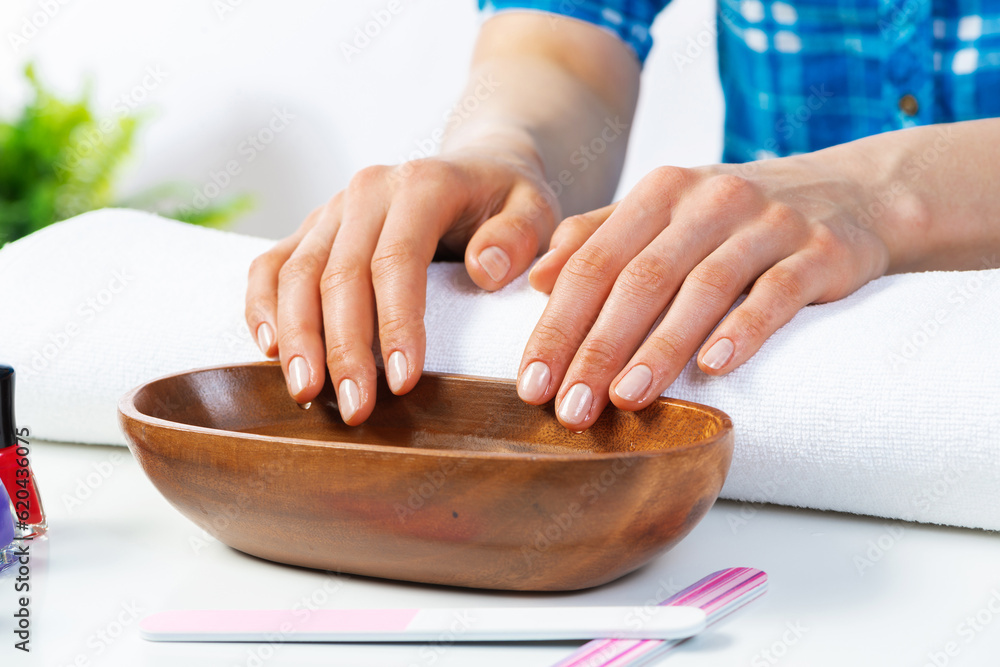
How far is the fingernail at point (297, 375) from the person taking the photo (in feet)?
1.77

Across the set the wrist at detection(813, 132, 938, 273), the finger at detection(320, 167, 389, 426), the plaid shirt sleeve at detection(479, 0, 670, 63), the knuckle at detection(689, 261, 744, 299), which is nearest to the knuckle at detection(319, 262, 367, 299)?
the finger at detection(320, 167, 389, 426)

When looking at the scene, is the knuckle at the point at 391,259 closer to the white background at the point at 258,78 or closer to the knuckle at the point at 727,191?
the knuckle at the point at 727,191

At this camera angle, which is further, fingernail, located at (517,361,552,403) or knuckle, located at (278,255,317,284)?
knuckle, located at (278,255,317,284)

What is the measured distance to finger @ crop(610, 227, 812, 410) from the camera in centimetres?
48

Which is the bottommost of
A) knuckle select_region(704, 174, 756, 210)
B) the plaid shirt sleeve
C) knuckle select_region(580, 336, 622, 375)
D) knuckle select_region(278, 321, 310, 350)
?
knuckle select_region(278, 321, 310, 350)

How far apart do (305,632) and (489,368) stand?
0.76ft

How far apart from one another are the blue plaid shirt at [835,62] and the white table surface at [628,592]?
0.56 meters

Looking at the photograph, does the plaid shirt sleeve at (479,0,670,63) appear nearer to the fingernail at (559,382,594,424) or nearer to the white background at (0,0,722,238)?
the fingernail at (559,382,594,424)

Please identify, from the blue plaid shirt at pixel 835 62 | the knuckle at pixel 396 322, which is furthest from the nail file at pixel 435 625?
the blue plaid shirt at pixel 835 62

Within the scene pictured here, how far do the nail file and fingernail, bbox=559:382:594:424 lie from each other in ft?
0.43

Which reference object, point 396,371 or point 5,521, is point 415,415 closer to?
point 396,371

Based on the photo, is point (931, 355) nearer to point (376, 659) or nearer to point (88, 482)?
point (376, 659)

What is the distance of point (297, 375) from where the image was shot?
544mm

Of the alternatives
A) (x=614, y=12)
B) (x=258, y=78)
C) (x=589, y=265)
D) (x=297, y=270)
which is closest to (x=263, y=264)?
(x=297, y=270)
